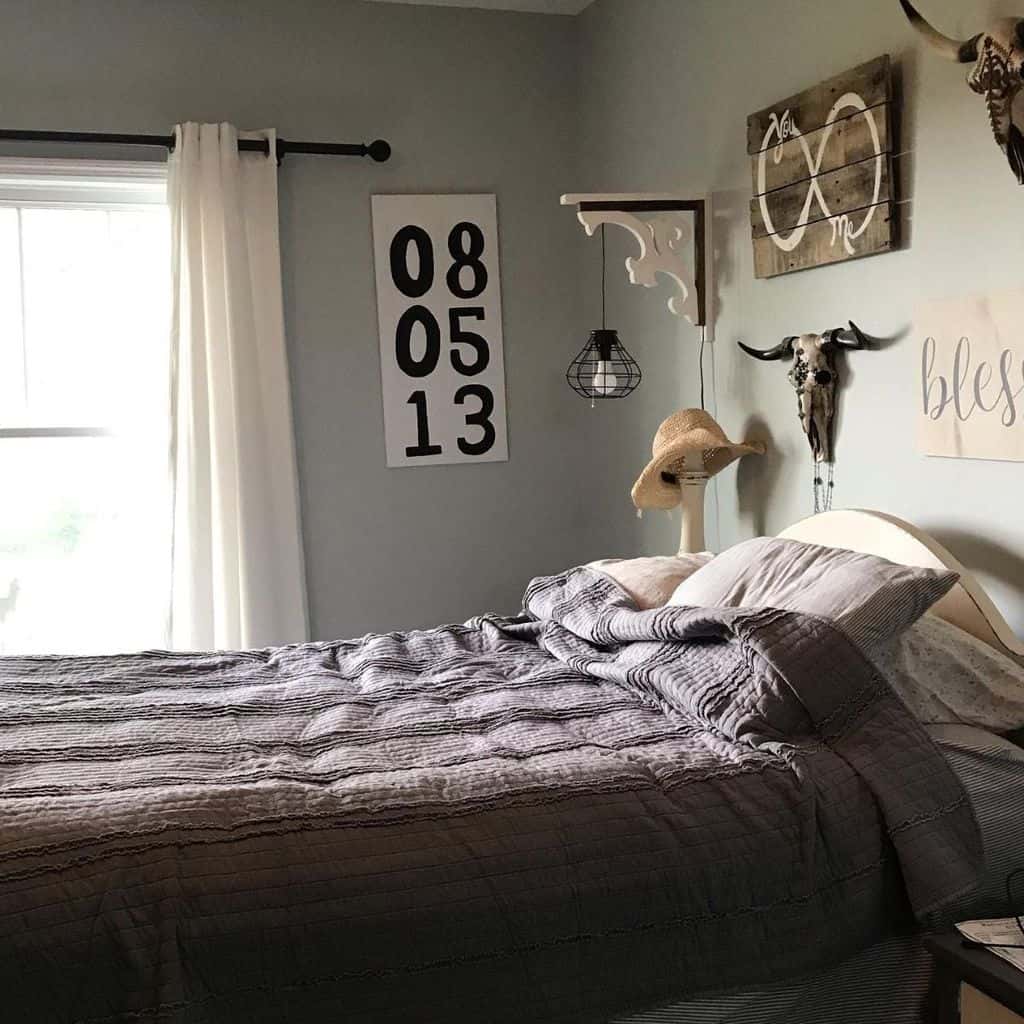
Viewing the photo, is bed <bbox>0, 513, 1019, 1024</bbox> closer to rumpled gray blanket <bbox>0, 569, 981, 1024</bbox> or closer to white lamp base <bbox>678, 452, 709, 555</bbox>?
rumpled gray blanket <bbox>0, 569, 981, 1024</bbox>

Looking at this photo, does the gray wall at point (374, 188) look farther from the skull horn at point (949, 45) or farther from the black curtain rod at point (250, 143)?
the skull horn at point (949, 45)

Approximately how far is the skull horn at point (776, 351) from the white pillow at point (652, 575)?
1.63 ft

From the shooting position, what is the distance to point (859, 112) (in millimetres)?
2422

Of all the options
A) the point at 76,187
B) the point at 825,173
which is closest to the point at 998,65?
the point at 825,173

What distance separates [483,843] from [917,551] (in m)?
1.02

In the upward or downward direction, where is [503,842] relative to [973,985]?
upward

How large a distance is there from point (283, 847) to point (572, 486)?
2.58m

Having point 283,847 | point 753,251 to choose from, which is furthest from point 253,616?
point 283,847

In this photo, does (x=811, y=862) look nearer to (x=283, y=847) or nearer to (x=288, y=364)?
(x=283, y=847)

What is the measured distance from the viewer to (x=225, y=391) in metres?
3.51

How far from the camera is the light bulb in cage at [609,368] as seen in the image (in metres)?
3.27

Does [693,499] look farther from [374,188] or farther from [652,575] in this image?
[374,188]

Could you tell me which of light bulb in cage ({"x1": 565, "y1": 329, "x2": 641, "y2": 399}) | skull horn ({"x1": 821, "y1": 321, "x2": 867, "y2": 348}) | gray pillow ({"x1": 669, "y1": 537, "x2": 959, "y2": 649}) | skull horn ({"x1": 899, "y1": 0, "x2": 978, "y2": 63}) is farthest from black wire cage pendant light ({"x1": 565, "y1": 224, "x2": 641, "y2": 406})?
skull horn ({"x1": 899, "y1": 0, "x2": 978, "y2": 63})

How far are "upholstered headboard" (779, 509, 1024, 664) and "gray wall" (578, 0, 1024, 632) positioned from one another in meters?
0.12
